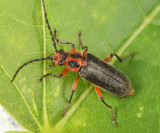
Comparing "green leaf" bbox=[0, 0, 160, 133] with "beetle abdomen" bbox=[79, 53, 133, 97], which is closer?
"green leaf" bbox=[0, 0, 160, 133]

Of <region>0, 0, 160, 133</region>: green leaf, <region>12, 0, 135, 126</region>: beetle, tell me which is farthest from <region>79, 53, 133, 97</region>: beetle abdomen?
<region>0, 0, 160, 133</region>: green leaf

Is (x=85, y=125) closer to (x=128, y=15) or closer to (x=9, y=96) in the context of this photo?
(x=9, y=96)

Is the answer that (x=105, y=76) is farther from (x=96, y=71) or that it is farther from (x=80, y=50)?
(x=80, y=50)

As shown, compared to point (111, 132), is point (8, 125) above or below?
above

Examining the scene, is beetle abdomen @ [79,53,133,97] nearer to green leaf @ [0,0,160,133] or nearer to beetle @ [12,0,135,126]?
beetle @ [12,0,135,126]

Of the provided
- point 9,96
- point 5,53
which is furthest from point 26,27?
point 9,96
